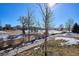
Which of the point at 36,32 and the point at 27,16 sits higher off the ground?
the point at 27,16

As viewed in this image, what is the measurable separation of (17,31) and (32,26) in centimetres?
18

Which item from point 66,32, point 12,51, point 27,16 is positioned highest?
point 27,16

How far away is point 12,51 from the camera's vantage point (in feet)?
9.53

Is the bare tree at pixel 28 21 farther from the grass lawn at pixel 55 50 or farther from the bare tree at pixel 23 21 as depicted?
the grass lawn at pixel 55 50

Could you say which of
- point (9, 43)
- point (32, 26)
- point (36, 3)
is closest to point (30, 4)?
point (36, 3)

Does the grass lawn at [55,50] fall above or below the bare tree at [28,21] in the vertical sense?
below

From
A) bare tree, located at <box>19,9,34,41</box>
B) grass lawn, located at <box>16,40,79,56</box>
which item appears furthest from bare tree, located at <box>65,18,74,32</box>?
bare tree, located at <box>19,9,34,41</box>

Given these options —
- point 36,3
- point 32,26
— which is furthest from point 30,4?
point 32,26

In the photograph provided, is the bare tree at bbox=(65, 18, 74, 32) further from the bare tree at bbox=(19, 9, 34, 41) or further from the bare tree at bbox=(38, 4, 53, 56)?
the bare tree at bbox=(19, 9, 34, 41)

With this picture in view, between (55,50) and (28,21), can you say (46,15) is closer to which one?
(28,21)

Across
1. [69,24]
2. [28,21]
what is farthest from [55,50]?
[28,21]

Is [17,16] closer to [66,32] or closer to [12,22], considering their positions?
[12,22]

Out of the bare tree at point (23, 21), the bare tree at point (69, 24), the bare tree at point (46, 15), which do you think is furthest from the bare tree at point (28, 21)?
the bare tree at point (69, 24)

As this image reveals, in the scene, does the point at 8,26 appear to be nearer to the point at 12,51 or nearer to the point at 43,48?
the point at 12,51
